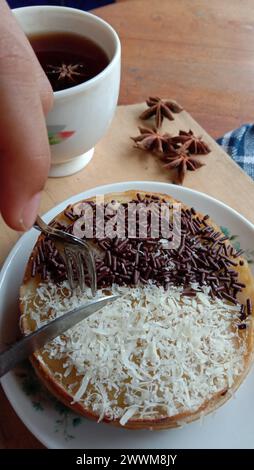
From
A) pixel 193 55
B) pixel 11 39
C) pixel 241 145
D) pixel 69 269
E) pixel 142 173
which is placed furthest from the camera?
pixel 193 55

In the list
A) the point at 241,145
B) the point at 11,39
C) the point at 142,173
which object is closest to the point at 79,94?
the point at 142,173

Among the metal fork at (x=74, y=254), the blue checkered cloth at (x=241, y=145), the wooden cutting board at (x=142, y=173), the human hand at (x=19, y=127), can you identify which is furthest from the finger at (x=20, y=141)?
the blue checkered cloth at (x=241, y=145)

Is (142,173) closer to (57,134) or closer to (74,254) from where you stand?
(57,134)

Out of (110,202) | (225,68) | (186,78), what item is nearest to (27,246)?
(110,202)

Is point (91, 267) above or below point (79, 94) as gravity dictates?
below

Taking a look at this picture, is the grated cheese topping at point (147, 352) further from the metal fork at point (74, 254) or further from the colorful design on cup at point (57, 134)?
the colorful design on cup at point (57, 134)

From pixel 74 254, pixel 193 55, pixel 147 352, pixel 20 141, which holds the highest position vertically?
pixel 20 141

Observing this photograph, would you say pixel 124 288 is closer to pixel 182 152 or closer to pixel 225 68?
pixel 182 152
